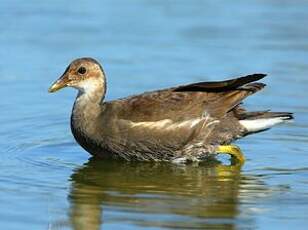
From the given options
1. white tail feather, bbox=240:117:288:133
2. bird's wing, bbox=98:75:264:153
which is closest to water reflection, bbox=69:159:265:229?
bird's wing, bbox=98:75:264:153

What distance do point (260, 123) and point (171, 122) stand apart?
38.4 inches

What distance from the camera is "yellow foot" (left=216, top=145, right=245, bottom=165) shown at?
1171 centimetres

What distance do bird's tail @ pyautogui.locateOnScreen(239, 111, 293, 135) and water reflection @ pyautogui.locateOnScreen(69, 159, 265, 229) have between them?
1.67 ft

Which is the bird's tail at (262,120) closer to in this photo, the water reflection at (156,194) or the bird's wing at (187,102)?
the bird's wing at (187,102)

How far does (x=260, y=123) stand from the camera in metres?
11.8

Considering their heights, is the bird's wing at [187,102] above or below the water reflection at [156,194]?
above

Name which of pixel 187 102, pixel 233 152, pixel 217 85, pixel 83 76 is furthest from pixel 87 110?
pixel 233 152

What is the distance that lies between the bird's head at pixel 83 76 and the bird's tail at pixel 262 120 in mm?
1633

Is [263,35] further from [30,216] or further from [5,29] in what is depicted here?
[30,216]

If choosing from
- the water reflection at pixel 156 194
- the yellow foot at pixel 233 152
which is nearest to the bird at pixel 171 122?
the yellow foot at pixel 233 152

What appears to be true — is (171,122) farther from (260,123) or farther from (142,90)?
(142,90)

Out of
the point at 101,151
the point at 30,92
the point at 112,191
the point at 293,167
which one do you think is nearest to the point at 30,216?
the point at 112,191

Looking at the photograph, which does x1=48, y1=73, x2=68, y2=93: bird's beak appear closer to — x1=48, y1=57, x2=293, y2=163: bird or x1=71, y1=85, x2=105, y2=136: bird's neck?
x1=48, y1=57, x2=293, y2=163: bird

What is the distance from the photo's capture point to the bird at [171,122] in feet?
38.0
